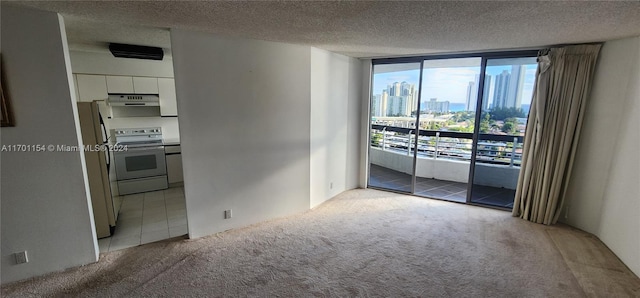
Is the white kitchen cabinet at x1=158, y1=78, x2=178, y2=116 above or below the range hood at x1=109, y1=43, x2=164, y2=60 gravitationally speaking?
below

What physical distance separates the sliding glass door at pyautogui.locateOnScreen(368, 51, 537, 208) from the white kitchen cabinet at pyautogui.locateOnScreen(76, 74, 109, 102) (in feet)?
14.7

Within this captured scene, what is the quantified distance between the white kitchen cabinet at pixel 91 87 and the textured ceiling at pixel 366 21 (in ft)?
3.82

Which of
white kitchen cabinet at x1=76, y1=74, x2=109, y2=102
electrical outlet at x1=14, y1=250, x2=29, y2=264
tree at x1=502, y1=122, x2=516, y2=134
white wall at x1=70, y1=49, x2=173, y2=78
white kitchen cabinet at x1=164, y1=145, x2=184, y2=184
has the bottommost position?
electrical outlet at x1=14, y1=250, x2=29, y2=264

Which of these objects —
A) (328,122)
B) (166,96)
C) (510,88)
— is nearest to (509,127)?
(510,88)

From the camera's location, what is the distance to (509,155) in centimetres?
425

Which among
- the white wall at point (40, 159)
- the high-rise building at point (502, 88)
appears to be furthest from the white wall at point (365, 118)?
the white wall at point (40, 159)

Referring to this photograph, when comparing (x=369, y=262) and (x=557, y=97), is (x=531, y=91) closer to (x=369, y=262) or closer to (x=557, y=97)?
(x=557, y=97)

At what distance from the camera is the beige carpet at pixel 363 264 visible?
7.58 ft

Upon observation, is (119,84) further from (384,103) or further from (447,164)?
(447,164)

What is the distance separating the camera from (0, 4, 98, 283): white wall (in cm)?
217

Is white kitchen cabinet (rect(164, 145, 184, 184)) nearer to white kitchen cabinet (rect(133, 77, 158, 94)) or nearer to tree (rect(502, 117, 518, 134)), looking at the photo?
white kitchen cabinet (rect(133, 77, 158, 94))

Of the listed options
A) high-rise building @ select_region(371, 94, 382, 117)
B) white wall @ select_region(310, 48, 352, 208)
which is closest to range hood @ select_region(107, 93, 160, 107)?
white wall @ select_region(310, 48, 352, 208)

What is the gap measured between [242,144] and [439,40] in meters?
2.59

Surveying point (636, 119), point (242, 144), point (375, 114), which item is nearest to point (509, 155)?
point (636, 119)
